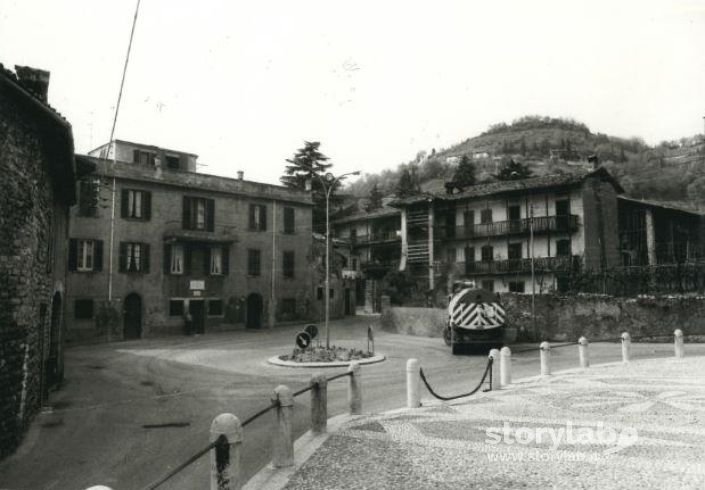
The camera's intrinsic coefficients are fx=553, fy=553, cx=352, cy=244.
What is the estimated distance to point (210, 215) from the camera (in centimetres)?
3416

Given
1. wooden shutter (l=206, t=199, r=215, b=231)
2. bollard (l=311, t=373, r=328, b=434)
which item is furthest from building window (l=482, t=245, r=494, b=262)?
bollard (l=311, t=373, r=328, b=434)

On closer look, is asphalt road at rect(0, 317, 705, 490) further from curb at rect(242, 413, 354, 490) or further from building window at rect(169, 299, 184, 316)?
building window at rect(169, 299, 184, 316)

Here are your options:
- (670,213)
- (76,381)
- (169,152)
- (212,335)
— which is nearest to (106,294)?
(212,335)

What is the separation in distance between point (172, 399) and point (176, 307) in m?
20.3

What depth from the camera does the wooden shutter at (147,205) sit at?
31.3 metres

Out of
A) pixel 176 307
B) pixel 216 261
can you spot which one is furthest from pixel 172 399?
pixel 216 261

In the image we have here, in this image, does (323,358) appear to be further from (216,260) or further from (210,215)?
(210,215)

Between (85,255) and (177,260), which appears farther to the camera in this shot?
(177,260)

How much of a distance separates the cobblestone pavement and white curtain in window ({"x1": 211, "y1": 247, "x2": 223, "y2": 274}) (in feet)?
83.1

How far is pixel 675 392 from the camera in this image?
11008 millimetres

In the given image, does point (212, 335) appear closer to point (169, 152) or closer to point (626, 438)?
point (169, 152)

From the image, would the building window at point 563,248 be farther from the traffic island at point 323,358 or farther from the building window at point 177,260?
the building window at point 177,260

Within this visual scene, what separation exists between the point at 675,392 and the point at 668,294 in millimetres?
14556

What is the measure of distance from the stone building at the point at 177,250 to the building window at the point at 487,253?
43.8 feet
